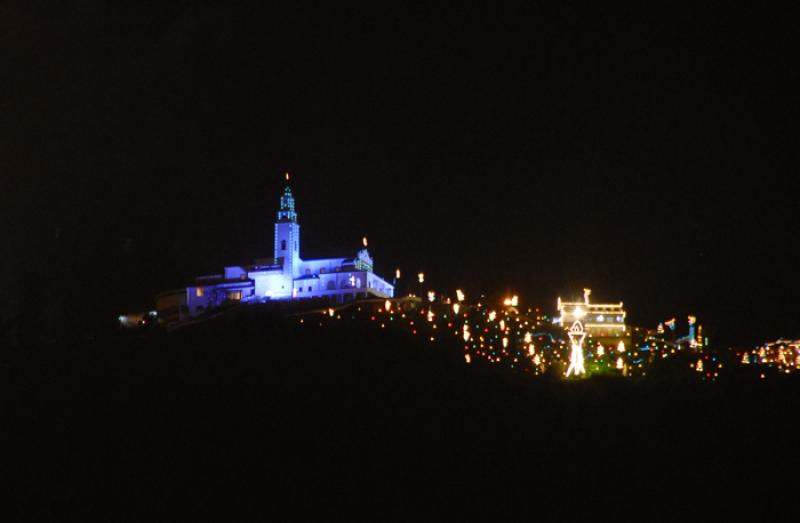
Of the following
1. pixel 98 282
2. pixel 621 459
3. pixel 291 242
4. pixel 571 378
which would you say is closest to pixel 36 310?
pixel 98 282

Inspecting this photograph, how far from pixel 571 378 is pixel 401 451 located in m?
11.8

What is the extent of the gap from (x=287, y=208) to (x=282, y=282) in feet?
19.9

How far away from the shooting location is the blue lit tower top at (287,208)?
46.8 metres

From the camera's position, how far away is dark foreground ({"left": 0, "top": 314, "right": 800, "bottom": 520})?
665 inches

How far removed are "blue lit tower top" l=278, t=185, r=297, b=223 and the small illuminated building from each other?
21.3 meters

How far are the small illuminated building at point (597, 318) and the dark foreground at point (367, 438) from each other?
9.04 metres

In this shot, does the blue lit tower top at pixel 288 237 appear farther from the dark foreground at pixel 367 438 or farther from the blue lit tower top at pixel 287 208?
the dark foreground at pixel 367 438

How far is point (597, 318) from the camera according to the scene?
1484 inches

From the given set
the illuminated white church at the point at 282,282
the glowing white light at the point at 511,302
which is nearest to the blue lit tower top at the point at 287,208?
the illuminated white church at the point at 282,282

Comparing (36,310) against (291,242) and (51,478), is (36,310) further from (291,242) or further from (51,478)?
(51,478)

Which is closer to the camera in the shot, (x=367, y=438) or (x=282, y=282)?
(x=367, y=438)

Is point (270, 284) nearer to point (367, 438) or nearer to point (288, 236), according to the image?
point (288, 236)

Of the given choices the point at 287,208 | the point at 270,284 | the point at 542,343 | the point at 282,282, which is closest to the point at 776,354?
the point at 542,343

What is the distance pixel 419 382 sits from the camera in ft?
86.3
